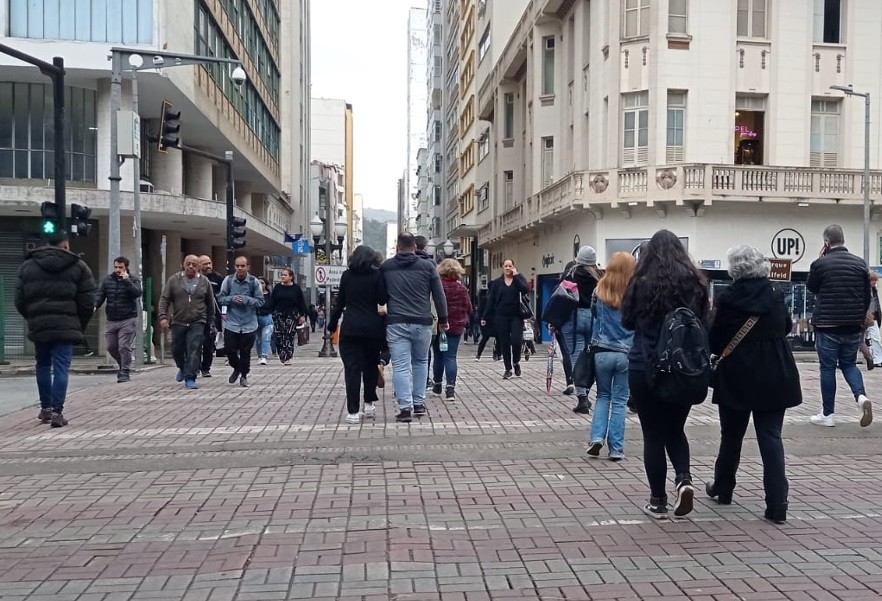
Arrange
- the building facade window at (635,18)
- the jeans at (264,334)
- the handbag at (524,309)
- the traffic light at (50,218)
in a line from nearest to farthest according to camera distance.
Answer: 1. the handbag at (524,309)
2. the traffic light at (50,218)
3. the jeans at (264,334)
4. the building facade window at (635,18)

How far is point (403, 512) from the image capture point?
523 centimetres

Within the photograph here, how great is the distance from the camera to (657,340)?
16.3 feet

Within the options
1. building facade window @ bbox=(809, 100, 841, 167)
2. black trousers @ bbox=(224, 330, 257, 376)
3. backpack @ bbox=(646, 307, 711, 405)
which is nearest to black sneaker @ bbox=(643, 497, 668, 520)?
backpack @ bbox=(646, 307, 711, 405)

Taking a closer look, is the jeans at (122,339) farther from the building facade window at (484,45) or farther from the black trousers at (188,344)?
the building facade window at (484,45)

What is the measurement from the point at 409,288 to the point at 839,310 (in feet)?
13.9

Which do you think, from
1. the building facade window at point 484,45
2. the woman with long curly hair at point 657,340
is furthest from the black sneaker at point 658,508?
the building facade window at point 484,45

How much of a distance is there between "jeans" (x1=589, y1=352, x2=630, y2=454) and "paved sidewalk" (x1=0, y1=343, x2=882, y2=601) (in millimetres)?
232

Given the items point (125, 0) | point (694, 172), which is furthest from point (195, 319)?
point (694, 172)

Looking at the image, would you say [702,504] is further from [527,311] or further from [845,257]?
[527,311]

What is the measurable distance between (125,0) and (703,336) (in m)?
22.1

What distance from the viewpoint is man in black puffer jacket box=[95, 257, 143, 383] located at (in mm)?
12750

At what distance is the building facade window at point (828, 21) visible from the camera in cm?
2569

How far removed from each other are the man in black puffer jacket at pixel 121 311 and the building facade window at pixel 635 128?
658 inches

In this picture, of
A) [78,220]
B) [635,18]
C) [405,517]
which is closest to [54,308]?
[405,517]
